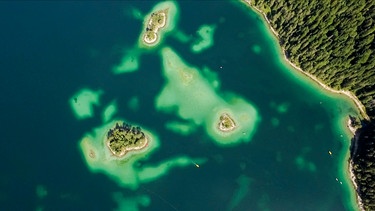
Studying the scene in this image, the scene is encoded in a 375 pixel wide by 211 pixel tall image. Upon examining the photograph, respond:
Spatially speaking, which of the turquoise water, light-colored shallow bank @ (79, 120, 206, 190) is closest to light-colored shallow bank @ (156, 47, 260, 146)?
the turquoise water

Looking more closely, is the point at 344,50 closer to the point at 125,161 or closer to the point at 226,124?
Result: the point at 226,124

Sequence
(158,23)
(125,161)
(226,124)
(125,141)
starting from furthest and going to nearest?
1. (158,23)
2. (226,124)
3. (125,161)
4. (125,141)

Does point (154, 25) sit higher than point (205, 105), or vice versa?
point (154, 25)

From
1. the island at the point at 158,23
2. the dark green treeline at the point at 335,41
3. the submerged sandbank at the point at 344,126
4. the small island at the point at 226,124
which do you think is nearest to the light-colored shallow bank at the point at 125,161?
the small island at the point at 226,124

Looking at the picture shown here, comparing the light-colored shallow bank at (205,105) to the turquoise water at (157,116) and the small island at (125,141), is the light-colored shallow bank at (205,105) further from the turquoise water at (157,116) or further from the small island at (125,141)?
the small island at (125,141)

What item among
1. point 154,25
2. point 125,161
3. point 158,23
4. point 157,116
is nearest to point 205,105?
point 157,116

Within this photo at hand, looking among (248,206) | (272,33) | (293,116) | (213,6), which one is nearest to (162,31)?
(213,6)
